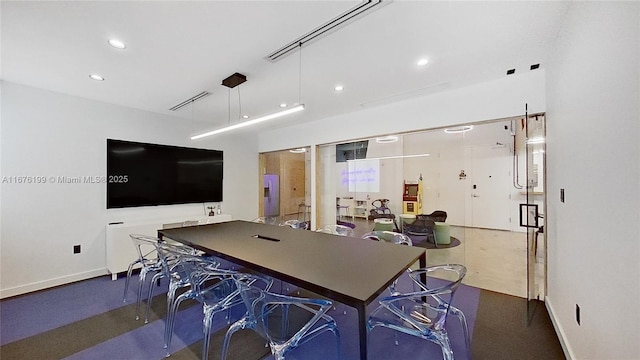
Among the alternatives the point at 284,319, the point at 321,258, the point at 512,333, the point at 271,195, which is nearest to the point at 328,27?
the point at 321,258

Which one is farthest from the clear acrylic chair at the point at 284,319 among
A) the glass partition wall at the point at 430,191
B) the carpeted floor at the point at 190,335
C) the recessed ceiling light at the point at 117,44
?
the glass partition wall at the point at 430,191

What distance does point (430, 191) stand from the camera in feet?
17.3

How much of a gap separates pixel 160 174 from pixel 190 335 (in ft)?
10.2

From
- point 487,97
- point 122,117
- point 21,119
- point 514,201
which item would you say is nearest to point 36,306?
point 21,119

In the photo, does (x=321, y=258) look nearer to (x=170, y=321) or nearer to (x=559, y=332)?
(x=170, y=321)

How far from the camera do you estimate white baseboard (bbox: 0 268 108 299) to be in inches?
120

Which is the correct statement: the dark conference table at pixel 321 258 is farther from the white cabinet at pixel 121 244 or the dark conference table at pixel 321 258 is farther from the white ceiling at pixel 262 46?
the white ceiling at pixel 262 46

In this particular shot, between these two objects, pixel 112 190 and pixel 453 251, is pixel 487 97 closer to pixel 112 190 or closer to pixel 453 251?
pixel 453 251

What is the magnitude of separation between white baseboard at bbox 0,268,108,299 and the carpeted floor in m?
0.18

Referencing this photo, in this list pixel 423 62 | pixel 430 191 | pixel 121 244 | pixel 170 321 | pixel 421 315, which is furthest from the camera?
pixel 430 191

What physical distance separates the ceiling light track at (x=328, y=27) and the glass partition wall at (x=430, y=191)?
235 cm

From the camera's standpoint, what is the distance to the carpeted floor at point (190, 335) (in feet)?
6.48

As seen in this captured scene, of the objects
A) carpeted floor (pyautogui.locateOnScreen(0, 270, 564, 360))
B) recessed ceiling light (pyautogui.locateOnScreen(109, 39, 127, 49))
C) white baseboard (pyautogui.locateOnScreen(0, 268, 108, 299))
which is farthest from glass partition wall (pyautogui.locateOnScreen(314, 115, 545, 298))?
white baseboard (pyautogui.locateOnScreen(0, 268, 108, 299))

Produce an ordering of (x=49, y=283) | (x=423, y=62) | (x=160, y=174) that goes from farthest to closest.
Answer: (x=160, y=174), (x=49, y=283), (x=423, y=62)
